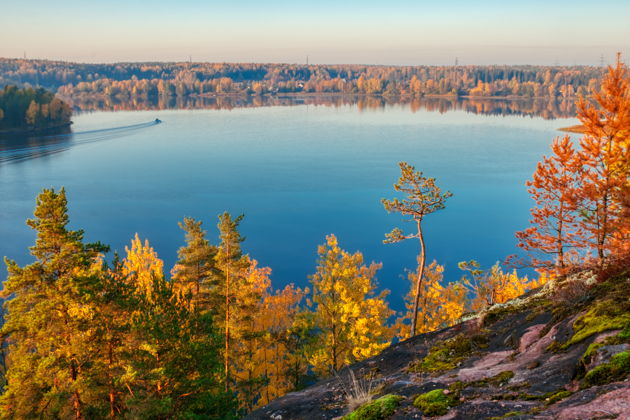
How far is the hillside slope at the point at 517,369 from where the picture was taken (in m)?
9.02

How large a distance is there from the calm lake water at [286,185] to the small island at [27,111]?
9.50 meters

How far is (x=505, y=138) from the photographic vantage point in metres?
134

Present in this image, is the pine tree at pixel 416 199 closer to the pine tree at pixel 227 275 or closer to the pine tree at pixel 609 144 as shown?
the pine tree at pixel 609 144

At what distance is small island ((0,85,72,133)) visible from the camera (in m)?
149

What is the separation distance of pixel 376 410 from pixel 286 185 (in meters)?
81.7

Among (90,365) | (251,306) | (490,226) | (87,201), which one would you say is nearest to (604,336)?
(90,365)

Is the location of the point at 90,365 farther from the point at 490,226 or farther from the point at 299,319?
the point at 490,226

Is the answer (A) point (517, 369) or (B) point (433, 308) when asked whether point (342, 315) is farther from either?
(A) point (517, 369)

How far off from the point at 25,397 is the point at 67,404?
1445 millimetres

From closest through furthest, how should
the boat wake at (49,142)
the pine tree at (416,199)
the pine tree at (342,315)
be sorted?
the pine tree at (416,199) → the pine tree at (342,315) → the boat wake at (49,142)

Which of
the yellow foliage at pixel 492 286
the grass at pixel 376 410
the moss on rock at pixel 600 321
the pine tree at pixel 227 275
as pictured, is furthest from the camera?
the pine tree at pixel 227 275

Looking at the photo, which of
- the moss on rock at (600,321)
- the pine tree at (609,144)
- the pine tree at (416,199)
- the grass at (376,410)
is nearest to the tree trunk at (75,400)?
the grass at (376,410)

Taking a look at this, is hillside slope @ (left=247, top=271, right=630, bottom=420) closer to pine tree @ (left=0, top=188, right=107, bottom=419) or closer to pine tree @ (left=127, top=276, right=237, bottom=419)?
pine tree @ (left=127, top=276, right=237, bottom=419)

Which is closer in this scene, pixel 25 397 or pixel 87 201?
pixel 25 397
